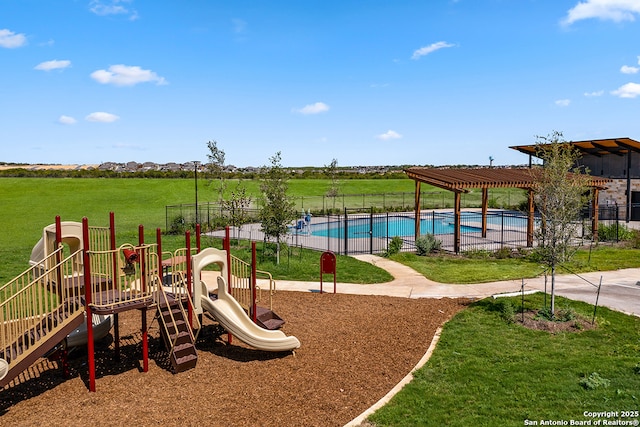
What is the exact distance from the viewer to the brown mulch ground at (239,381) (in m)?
7.97

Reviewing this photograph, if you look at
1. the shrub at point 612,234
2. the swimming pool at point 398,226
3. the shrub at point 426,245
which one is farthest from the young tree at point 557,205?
the swimming pool at point 398,226

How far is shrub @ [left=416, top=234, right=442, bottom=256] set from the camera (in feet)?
76.0

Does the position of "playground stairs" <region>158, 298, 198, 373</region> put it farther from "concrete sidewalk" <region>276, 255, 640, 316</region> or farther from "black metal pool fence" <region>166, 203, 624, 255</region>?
"black metal pool fence" <region>166, 203, 624, 255</region>

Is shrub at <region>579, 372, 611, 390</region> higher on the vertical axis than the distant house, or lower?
lower

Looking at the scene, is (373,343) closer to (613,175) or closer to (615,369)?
(615,369)

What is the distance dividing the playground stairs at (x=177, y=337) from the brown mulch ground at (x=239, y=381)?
222 millimetres

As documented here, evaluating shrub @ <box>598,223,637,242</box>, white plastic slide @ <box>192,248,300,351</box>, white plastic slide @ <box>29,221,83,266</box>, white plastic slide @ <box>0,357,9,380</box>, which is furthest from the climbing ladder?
shrub @ <box>598,223,637,242</box>

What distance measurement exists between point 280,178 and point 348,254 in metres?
5.55

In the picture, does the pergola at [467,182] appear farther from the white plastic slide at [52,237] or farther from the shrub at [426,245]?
the white plastic slide at [52,237]

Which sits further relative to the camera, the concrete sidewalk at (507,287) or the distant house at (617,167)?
the distant house at (617,167)

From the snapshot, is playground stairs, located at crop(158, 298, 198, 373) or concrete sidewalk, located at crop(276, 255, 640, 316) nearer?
playground stairs, located at crop(158, 298, 198, 373)

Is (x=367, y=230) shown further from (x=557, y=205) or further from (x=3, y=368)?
(x=3, y=368)

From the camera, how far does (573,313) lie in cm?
1256

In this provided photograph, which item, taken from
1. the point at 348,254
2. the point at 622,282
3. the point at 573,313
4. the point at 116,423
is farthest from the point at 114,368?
the point at 622,282
